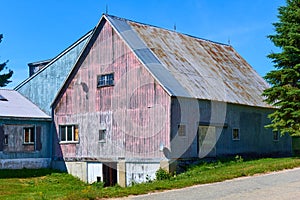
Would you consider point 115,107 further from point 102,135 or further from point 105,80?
point 102,135

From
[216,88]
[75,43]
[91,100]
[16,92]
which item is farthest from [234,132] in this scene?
[16,92]

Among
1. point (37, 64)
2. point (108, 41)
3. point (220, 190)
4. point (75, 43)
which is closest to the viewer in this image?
point (220, 190)

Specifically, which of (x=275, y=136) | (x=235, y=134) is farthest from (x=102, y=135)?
(x=275, y=136)

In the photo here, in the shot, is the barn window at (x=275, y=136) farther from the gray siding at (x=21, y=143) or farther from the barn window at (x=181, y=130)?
the gray siding at (x=21, y=143)

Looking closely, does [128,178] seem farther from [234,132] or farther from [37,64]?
[37,64]

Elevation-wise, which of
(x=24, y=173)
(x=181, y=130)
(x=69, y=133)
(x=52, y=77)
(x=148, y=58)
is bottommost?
(x=24, y=173)

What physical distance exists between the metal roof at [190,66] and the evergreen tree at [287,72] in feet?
9.38

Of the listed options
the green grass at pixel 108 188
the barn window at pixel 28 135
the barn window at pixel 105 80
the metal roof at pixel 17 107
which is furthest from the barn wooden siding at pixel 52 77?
the green grass at pixel 108 188

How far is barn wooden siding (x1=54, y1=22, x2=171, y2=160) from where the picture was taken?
947 inches

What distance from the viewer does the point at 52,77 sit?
106ft

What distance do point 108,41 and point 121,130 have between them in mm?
5114

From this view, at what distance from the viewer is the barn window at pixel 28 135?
94.1ft

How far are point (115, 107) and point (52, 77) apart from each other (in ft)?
26.0

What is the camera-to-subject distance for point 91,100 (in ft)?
90.8
